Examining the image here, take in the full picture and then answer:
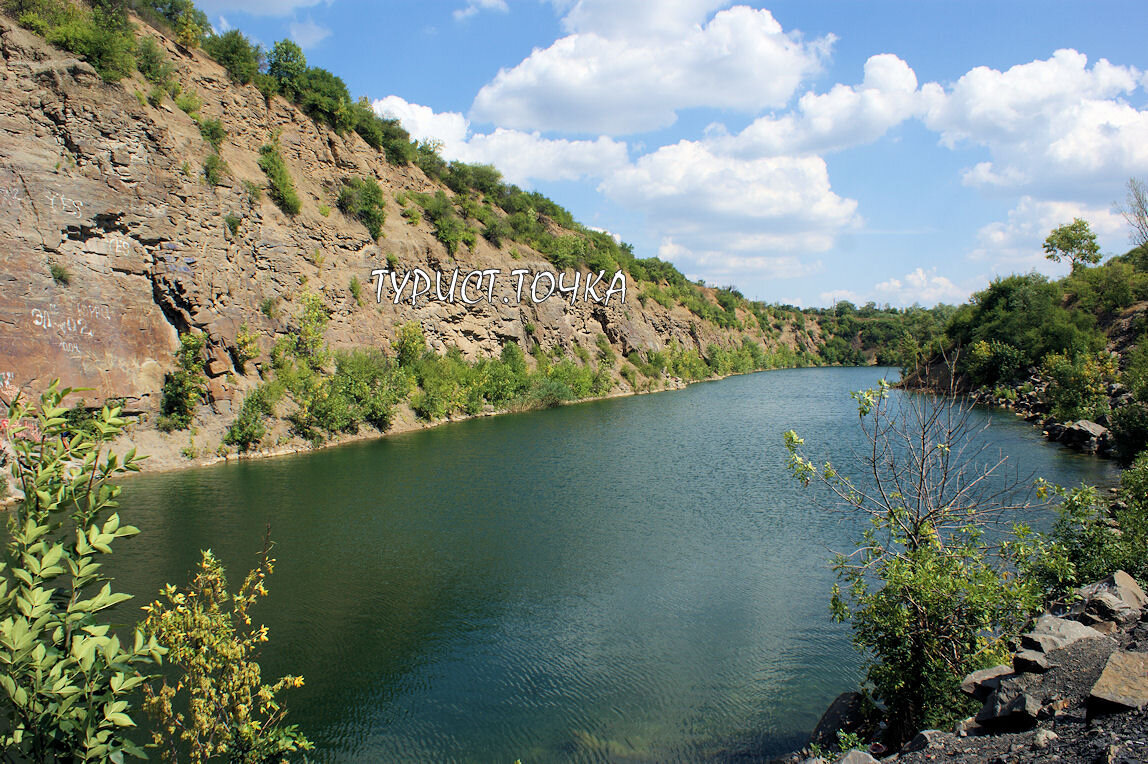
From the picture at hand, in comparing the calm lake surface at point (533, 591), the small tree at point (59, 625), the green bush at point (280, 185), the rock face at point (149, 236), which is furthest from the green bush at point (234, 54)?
the small tree at point (59, 625)

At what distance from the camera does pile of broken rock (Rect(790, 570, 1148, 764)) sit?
5.18m

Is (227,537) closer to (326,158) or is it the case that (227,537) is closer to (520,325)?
(326,158)

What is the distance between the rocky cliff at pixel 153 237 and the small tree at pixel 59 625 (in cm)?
2091

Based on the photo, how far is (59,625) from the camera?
13.6 feet

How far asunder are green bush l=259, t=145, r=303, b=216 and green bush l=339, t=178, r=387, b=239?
3952mm

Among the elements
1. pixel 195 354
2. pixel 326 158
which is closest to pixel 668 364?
pixel 326 158

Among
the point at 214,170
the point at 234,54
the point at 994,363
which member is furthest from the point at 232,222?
the point at 994,363

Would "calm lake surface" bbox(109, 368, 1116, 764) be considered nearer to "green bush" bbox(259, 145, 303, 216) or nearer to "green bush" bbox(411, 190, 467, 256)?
"green bush" bbox(259, 145, 303, 216)

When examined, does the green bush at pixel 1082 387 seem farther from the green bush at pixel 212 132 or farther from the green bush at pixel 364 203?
the green bush at pixel 212 132

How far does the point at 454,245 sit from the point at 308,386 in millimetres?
17986

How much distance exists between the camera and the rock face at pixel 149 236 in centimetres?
2172

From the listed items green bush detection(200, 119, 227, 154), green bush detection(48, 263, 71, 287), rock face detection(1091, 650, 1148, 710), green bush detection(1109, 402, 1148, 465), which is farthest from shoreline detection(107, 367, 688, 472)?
green bush detection(1109, 402, 1148, 465)

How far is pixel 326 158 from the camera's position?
39.4 metres

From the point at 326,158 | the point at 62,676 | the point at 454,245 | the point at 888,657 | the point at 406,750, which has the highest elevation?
the point at 326,158
